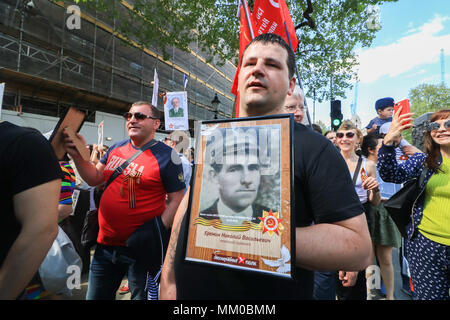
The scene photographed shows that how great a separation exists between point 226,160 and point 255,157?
118 millimetres

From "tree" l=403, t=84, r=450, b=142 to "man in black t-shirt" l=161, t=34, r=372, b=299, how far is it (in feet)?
121

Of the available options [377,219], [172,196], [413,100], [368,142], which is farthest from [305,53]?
[413,100]

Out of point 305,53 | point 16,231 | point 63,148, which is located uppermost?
point 305,53

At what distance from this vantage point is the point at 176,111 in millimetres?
5348

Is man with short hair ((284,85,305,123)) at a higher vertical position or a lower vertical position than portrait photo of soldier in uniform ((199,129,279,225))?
higher

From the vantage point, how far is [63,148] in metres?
1.64

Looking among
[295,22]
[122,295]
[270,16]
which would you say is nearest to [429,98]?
[295,22]

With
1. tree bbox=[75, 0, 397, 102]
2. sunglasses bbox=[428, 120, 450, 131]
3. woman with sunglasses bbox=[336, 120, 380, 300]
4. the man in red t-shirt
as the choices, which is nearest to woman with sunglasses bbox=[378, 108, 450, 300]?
sunglasses bbox=[428, 120, 450, 131]

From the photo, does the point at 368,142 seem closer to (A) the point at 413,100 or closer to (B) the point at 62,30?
(B) the point at 62,30

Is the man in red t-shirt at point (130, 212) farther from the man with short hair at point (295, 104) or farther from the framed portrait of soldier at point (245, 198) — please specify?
the framed portrait of soldier at point (245, 198)

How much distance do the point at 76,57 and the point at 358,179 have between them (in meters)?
15.4

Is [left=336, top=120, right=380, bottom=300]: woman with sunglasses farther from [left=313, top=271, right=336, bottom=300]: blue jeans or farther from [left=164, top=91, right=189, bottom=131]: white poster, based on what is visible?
[left=164, top=91, right=189, bottom=131]: white poster

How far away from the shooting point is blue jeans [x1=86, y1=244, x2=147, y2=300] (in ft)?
7.21

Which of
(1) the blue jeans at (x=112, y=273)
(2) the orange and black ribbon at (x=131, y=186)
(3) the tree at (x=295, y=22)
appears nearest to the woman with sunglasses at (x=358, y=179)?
(1) the blue jeans at (x=112, y=273)
